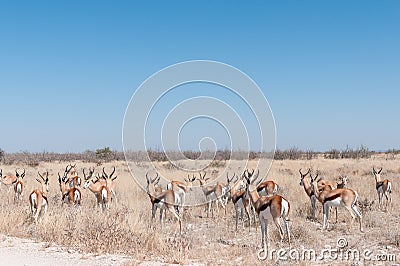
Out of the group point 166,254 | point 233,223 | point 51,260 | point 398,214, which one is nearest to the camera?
point 51,260

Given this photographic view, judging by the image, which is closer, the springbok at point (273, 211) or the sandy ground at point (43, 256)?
the sandy ground at point (43, 256)

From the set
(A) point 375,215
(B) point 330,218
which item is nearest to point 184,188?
(B) point 330,218

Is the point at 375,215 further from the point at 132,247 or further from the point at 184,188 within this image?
the point at 132,247

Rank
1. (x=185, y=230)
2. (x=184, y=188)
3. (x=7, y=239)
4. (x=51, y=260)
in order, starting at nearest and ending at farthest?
(x=51, y=260), (x=7, y=239), (x=185, y=230), (x=184, y=188)

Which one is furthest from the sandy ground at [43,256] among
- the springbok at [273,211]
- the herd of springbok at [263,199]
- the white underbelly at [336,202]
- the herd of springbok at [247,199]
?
the white underbelly at [336,202]

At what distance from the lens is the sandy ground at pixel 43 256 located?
290 inches

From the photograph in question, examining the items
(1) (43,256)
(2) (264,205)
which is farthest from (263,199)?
(1) (43,256)

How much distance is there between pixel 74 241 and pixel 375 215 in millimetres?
10204

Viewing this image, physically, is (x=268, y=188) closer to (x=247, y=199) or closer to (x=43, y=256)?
(x=247, y=199)

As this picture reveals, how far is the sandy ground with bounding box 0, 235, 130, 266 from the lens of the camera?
7356 mm

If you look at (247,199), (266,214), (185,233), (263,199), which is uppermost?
(263,199)

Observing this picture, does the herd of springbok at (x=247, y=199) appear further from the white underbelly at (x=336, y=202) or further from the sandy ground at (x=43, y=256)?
the sandy ground at (x=43, y=256)

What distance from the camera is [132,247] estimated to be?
859 centimetres

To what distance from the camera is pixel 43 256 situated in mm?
7770
